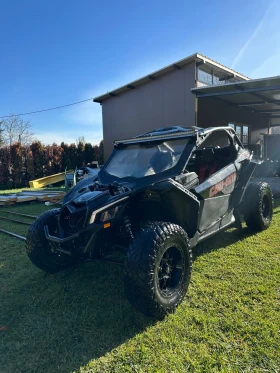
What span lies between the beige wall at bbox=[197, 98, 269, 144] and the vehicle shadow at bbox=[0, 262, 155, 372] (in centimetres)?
978

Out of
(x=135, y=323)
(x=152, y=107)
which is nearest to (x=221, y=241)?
(x=135, y=323)

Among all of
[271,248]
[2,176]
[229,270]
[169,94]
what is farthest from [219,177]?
[2,176]

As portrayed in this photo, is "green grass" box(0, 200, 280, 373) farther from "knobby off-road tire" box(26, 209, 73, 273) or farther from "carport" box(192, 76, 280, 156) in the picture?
"carport" box(192, 76, 280, 156)

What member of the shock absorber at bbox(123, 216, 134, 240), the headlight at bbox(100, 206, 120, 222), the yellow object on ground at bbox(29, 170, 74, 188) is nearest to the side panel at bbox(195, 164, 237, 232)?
the shock absorber at bbox(123, 216, 134, 240)

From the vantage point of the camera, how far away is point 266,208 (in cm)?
514

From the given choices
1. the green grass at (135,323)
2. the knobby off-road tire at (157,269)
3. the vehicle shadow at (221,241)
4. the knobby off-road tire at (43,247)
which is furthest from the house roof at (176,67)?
the knobby off-road tire at (157,269)

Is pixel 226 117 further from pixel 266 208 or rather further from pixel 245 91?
pixel 266 208

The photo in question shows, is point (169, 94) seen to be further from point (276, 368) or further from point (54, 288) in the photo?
point (276, 368)

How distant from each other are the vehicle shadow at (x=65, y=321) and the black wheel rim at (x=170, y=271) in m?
0.34

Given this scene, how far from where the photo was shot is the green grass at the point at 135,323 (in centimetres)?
206

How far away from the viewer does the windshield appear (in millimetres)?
3467

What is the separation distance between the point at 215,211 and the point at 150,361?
2.11 meters

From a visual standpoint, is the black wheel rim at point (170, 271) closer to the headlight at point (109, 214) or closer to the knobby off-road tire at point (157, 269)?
the knobby off-road tire at point (157, 269)

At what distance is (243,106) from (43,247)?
1428 centimetres
